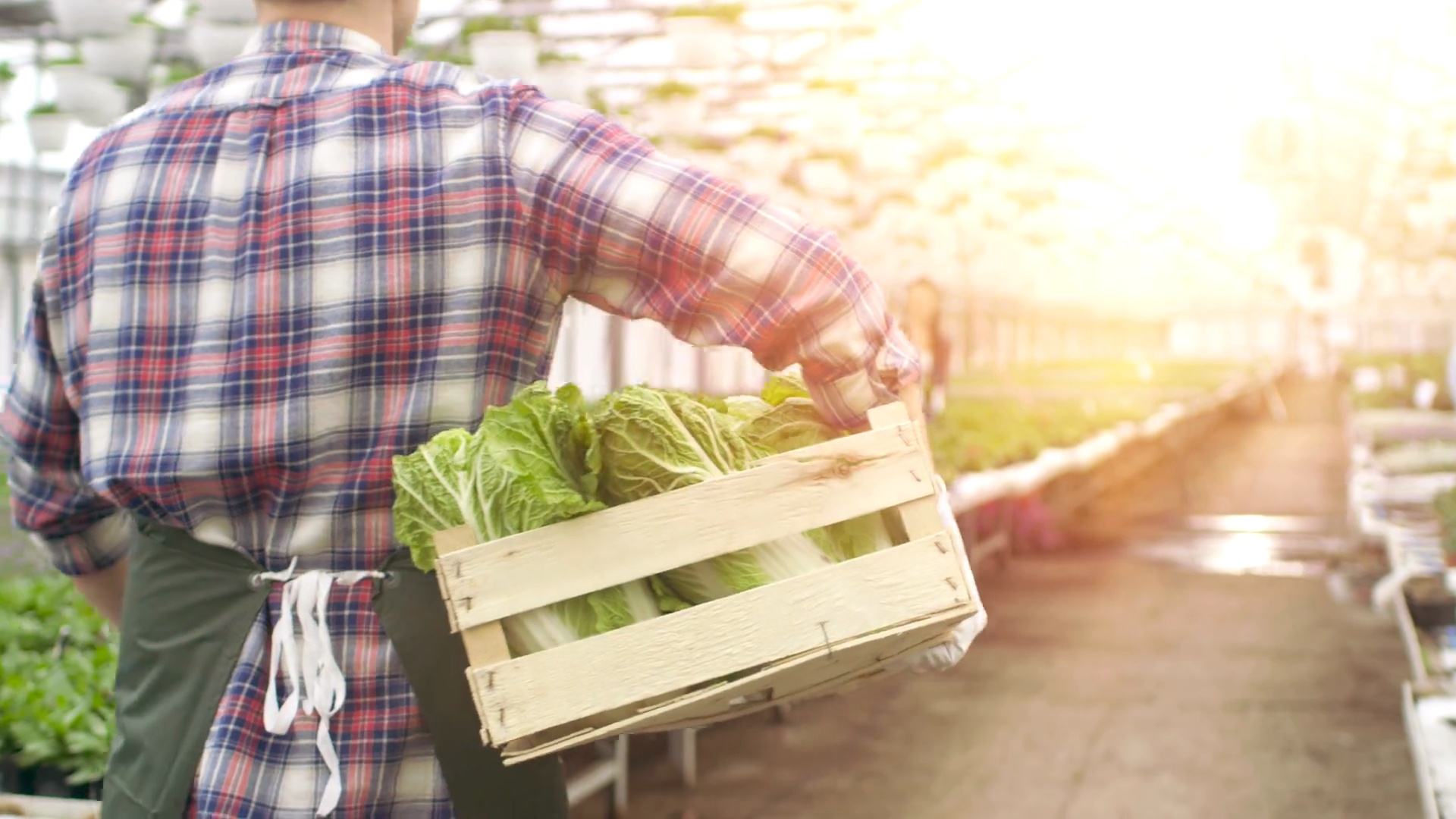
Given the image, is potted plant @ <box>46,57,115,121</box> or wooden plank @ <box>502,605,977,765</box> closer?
wooden plank @ <box>502,605,977,765</box>

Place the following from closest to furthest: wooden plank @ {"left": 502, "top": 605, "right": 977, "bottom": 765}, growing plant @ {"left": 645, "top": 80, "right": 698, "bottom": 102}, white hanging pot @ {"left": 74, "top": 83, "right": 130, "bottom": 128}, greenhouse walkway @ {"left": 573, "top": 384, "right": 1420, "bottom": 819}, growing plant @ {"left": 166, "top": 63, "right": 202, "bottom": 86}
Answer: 1. wooden plank @ {"left": 502, "top": 605, "right": 977, "bottom": 765}
2. greenhouse walkway @ {"left": 573, "top": 384, "right": 1420, "bottom": 819}
3. growing plant @ {"left": 166, "top": 63, "right": 202, "bottom": 86}
4. white hanging pot @ {"left": 74, "top": 83, "right": 130, "bottom": 128}
5. growing plant @ {"left": 645, "top": 80, "right": 698, "bottom": 102}

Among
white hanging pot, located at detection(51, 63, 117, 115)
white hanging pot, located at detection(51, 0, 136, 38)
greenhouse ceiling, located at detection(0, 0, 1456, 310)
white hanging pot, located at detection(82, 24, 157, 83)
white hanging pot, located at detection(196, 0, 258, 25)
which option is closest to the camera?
white hanging pot, located at detection(196, 0, 258, 25)

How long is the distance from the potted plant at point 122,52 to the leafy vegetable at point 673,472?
6070mm

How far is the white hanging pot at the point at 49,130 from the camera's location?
22.5 feet

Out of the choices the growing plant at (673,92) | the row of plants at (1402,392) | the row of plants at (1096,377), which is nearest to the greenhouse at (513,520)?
the growing plant at (673,92)

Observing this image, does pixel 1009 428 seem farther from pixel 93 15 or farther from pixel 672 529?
pixel 672 529

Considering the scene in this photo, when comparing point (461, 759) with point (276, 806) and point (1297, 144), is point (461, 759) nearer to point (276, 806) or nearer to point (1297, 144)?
point (276, 806)

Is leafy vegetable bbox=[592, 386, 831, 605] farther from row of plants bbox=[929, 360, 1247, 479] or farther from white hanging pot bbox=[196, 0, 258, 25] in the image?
white hanging pot bbox=[196, 0, 258, 25]

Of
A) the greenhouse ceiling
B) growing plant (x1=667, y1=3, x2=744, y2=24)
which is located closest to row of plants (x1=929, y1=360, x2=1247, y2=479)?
the greenhouse ceiling

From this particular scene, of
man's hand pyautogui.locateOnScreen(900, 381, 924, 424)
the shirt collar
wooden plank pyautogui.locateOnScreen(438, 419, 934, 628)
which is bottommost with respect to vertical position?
wooden plank pyautogui.locateOnScreen(438, 419, 934, 628)

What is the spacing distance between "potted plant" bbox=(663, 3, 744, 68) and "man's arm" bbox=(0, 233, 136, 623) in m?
6.12

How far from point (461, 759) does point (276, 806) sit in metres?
0.19

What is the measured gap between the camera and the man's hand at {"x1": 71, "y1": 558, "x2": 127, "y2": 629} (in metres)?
1.63

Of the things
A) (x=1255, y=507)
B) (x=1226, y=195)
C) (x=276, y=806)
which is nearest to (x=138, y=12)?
(x=276, y=806)
